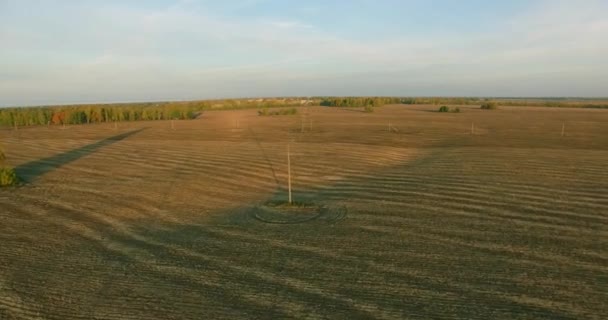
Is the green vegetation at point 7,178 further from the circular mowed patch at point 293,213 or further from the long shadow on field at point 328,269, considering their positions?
the circular mowed patch at point 293,213

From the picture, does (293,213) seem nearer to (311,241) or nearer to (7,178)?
(311,241)

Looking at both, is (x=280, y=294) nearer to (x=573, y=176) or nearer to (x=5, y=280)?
(x=5, y=280)

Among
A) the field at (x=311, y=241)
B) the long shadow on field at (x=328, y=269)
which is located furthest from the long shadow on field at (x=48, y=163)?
the long shadow on field at (x=328, y=269)

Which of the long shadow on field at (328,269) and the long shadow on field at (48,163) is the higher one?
the long shadow on field at (48,163)

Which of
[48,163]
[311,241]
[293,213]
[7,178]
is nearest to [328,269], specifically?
[311,241]

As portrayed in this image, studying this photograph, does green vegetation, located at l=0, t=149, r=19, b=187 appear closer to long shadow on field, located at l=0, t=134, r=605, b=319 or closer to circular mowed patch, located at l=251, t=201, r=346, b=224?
long shadow on field, located at l=0, t=134, r=605, b=319

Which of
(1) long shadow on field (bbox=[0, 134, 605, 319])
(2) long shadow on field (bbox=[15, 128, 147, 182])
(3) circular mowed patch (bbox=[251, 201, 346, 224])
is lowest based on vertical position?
(1) long shadow on field (bbox=[0, 134, 605, 319])

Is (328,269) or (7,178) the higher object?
(7,178)

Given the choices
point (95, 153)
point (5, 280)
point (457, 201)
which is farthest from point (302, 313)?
point (95, 153)

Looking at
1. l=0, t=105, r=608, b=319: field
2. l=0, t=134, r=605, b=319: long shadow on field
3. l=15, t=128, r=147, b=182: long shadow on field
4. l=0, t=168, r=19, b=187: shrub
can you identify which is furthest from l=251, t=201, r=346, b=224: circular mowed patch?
l=15, t=128, r=147, b=182: long shadow on field
